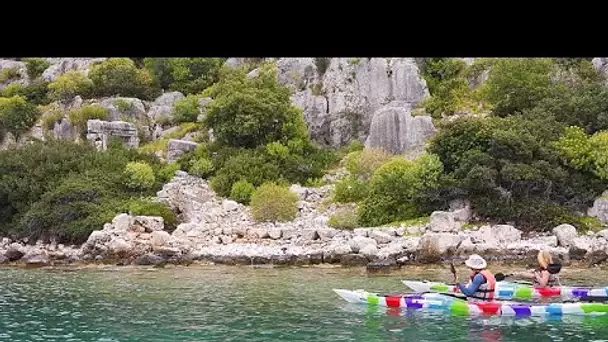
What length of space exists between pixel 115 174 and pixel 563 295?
24131 millimetres

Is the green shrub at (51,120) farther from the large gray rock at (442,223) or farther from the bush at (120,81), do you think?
the large gray rock at (442,223)

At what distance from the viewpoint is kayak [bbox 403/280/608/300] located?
17.1m

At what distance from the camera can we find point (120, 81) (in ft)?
169

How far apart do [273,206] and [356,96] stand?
14.0 metres

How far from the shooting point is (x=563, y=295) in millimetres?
17453

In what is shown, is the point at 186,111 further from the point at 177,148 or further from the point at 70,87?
the point at 70,87

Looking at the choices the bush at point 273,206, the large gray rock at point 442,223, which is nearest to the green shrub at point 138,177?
the bush at point 273,206

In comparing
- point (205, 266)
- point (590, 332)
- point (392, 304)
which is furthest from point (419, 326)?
point (205, 266)

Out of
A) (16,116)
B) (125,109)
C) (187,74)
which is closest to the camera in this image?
(125,109)

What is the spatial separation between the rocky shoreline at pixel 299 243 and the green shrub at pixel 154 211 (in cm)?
67

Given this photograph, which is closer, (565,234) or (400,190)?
(565,234)

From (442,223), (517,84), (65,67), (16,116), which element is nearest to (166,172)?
(442,223)

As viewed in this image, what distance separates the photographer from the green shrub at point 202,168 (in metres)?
37.8
